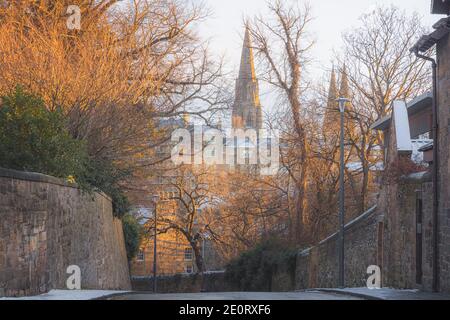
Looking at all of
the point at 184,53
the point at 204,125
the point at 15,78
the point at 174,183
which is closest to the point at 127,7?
the point at 184,53

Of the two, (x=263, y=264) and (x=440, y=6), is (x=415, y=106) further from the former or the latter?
(x=263, y=264)

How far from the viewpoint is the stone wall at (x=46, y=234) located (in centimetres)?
1091

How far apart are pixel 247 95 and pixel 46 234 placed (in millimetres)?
19991

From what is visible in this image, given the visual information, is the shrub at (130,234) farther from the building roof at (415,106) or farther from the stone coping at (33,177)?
the stone coping at (33,177)

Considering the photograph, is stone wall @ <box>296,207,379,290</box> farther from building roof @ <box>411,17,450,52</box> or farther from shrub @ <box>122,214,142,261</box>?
shrub @ <box>122,214,142,261</box>

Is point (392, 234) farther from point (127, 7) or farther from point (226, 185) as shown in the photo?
point (226, 185)

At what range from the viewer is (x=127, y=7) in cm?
2759

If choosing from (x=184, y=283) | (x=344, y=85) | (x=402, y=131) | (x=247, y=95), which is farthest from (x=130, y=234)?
(x=402, y=131)

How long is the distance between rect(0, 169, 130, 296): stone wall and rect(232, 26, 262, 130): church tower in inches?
381

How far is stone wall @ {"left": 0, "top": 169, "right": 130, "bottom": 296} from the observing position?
10914mm

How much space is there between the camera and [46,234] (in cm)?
1338

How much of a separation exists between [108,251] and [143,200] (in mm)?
13820

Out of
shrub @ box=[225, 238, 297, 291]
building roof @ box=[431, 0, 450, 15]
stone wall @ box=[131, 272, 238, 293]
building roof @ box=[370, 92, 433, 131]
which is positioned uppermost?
building roof @ box=[431, 0, 450, 15]

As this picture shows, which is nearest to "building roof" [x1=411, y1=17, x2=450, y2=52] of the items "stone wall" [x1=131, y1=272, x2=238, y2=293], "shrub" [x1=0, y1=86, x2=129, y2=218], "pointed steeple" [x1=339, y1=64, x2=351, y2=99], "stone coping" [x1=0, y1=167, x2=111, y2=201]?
"shrub" [x1=0, y1=86, x2=129, y2=218]
